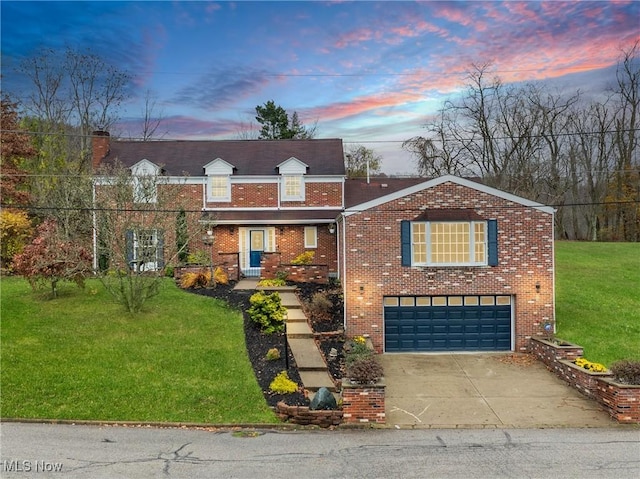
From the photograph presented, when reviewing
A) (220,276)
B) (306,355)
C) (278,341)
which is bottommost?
(306,355)

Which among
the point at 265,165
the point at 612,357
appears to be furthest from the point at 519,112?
the point at 612,357

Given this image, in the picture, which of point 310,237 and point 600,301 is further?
point 310,237

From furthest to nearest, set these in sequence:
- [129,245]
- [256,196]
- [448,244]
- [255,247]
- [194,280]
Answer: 1. [256,196]
2. [255,247]
3. [194,280]
4. [129,245]
5. [448,244]

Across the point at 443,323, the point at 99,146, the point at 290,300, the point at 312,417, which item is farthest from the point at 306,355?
the point at 99,146

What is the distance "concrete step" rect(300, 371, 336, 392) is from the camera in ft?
37.7

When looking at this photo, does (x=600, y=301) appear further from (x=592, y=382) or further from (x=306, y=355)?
(x=306, y=355)

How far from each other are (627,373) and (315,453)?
7410 millimetres

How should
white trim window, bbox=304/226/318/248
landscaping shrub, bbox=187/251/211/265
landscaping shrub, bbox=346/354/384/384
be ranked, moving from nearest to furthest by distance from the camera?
1. landscaping shrub, bbox=346/354/384/384
2. landscaping shrub, bbox=187/251/211/265
3. white trim window, bbox=304/226/318/248

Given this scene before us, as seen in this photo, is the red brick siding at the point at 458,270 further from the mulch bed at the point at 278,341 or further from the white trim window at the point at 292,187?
the white trim window at the point at 292,187

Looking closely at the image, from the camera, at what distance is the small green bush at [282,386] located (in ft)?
36.6

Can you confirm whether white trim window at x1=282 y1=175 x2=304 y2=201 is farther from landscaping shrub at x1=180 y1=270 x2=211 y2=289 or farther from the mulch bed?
landscaping shrub at x1=180 y1=270 x2=211 y2=289

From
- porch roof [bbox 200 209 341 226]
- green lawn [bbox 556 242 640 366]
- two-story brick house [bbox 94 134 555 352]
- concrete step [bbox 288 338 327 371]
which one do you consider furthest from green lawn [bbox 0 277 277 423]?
green lawn [bbox 556 242 640 366]

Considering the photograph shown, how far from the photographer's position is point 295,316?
16.1 m

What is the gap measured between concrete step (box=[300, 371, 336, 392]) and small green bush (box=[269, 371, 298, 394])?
37cm
